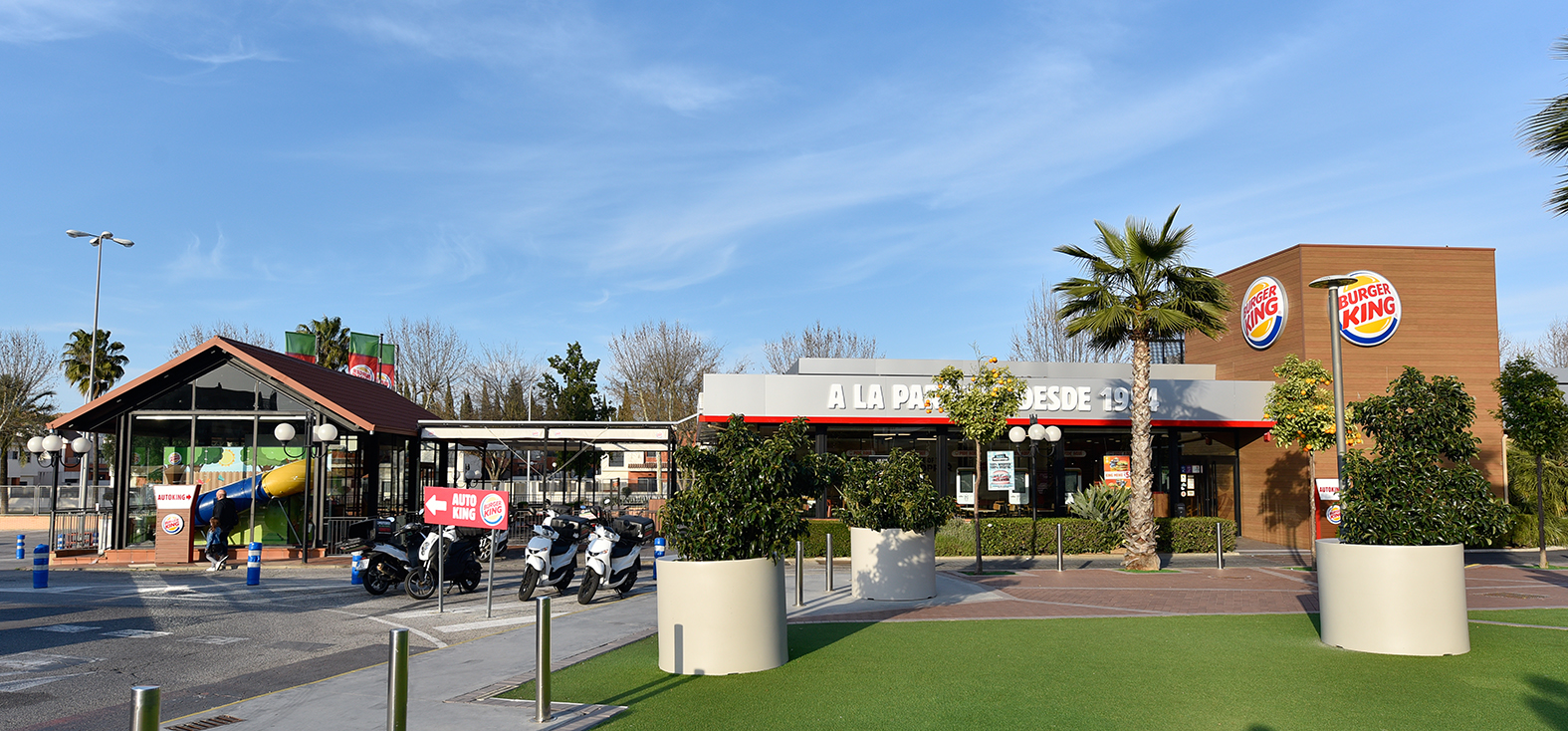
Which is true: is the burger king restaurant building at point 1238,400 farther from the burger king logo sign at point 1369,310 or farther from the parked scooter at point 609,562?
the parked scooter at point 609,562

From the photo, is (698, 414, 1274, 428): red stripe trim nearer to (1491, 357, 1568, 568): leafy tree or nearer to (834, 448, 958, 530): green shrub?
(1491, 357, 1568, 568): leafy tree

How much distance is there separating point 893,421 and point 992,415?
4.13 meters

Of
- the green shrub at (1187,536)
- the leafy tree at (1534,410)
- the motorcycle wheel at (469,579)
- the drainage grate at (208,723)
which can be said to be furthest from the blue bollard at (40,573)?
the leafy tree at (1534,410)

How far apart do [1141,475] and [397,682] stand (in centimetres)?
1640

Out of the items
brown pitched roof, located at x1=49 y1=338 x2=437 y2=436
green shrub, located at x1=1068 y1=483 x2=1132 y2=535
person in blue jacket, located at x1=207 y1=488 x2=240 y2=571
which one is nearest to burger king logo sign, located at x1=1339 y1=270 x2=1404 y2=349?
green shrub, located at x1=1068 y1=483 x2=1132 y2=535

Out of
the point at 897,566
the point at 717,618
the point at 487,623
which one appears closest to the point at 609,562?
the point at 487,623

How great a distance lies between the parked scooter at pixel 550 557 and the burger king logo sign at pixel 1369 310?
20204 mm

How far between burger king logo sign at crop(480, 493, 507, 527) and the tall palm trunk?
11803mm

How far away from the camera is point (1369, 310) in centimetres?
2531

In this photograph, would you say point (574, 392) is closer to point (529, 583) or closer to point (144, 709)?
point (529, 583)

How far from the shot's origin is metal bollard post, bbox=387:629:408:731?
5.32 metres

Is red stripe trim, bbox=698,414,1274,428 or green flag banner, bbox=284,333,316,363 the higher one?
green flag banner, bbox=284,333,316,363

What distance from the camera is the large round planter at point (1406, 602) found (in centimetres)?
884

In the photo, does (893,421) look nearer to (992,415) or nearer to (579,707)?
(992,415)
